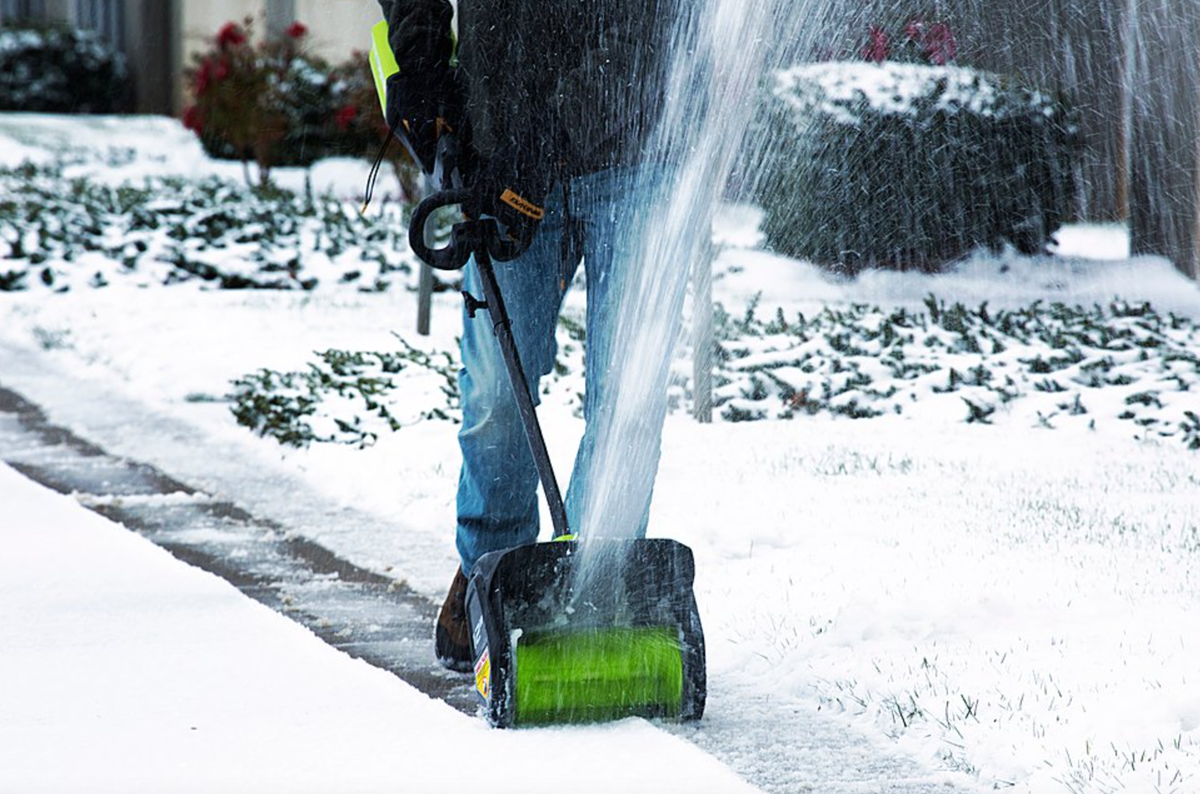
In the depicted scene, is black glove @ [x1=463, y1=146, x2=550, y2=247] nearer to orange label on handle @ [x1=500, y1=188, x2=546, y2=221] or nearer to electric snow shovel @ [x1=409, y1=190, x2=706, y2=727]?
orange label on handle @ [x1=500, y1=188, x2=546, y2=221]

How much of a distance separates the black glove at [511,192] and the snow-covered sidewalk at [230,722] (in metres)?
0.89

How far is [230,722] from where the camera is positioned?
115 inches

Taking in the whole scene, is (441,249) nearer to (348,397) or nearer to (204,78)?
(348,397)

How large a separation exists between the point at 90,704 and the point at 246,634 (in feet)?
1.68

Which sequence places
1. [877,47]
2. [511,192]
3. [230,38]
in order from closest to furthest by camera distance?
[511,192], [877,47], [230,38]

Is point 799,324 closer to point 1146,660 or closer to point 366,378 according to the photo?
point 366,378

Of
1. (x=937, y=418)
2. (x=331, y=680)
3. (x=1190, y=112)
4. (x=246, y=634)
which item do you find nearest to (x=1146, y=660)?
(x=331, y=680)

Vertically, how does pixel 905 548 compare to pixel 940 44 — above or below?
below

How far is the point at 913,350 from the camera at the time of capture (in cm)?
697

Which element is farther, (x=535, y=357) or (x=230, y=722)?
(x=535, y=357)

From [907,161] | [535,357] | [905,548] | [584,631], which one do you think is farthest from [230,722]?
[907,161]

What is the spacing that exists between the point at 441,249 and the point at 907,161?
314 inches

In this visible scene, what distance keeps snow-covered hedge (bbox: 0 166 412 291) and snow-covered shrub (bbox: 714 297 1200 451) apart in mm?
3226

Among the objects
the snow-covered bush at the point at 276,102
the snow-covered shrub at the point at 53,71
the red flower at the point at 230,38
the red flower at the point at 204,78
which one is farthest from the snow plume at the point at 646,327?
the snow-covered shrub at the point at 53,71
